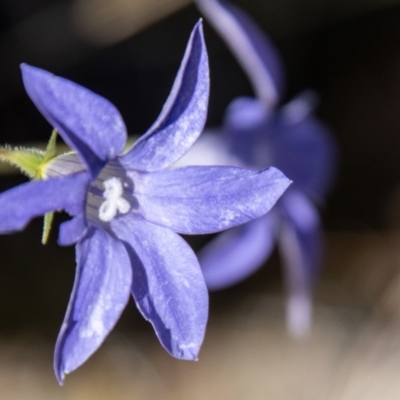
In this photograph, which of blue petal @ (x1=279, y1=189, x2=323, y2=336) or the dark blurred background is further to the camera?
the dark blurred background

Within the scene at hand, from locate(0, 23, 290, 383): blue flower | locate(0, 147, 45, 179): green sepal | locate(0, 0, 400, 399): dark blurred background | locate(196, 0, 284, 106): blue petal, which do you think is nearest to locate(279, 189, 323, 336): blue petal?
locate(196, 0, 284, 106): blue petal

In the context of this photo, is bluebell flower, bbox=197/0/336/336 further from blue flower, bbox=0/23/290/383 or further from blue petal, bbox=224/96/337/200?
blue flower, bbox=0/23/290/383

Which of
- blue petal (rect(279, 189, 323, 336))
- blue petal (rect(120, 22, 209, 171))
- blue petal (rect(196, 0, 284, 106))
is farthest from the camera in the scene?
blue petal (rect(279, 189, 323, 336))

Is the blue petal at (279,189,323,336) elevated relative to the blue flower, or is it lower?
lower

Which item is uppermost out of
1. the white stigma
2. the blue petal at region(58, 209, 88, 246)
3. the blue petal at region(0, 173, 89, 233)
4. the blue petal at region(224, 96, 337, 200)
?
the blue petal at region(0, 173, 89, 233)

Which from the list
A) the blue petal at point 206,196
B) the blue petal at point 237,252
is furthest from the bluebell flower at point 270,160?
the blue petal at point 206,196

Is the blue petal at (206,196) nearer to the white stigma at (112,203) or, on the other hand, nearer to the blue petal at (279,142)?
the white stigma at (112,203)
